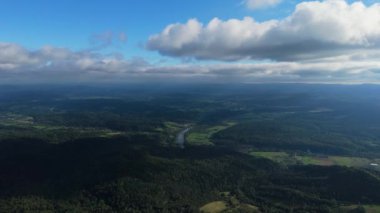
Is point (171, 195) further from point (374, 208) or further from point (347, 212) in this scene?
point (374, 208)

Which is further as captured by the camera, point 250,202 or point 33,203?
point 250,202

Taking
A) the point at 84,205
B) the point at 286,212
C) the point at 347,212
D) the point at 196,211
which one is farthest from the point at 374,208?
the point at 84,205

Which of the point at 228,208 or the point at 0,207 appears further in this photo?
the point at 228,208

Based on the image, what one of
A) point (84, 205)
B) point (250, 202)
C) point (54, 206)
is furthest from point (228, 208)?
point (54, 206)

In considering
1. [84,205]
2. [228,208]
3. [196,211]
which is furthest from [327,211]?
[84,205]

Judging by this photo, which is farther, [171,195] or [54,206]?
[171,195]

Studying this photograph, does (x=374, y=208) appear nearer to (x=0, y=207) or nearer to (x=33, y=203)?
(x=33, y=203)

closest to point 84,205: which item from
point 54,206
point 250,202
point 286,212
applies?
point 54,206

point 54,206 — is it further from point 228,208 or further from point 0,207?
point 228,208
